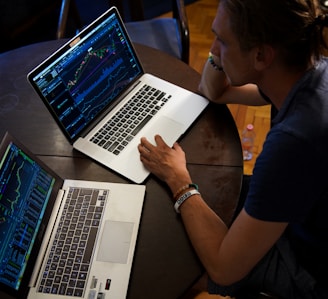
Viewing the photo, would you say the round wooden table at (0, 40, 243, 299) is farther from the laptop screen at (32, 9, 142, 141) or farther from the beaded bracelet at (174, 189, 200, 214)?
the laptop screen at (32, 9, 142, 141)

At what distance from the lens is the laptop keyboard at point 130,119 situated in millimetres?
1192

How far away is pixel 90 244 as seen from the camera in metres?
0.99

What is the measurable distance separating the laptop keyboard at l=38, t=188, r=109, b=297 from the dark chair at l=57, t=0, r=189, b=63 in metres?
0.92

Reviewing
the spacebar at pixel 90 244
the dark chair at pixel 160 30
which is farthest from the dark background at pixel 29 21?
the spacebar at pixel 90 244

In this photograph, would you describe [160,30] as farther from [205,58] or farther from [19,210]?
[19,210]

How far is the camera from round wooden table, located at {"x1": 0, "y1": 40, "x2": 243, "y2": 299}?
3.13ft

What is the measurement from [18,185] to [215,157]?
56 cm

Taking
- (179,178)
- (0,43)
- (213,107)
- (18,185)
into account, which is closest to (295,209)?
(179,178)

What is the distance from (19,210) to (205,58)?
1948 millimetres

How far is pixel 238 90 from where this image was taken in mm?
1306

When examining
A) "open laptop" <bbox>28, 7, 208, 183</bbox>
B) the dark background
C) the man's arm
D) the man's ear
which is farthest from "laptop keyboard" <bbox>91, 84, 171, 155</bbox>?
the dark background

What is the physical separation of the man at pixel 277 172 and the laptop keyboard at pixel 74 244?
0.20 m

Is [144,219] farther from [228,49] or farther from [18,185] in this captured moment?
[228,49]

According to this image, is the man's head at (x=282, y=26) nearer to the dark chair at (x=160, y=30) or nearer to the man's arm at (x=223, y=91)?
the man's arm at (x=223, y=91)
